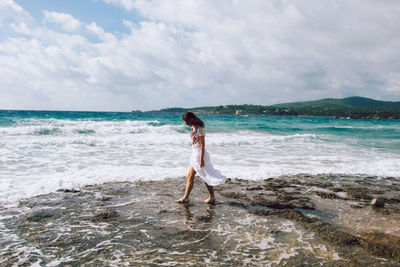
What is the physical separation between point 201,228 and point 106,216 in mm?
1934

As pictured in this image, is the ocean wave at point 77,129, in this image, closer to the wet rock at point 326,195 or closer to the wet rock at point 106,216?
the wet rock at point 106,216

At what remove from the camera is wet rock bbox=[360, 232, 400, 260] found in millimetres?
3824

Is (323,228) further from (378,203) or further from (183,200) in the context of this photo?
(183,200)

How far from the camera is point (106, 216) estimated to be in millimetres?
5164

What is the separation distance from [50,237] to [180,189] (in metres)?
Result: 3.61

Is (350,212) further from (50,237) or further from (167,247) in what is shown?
(50,237)

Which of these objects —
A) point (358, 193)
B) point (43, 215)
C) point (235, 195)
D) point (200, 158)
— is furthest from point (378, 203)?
point (43, 215)

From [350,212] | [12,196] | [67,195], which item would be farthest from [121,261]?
[350,212]

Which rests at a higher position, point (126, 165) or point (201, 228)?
point (126, 165)

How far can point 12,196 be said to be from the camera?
6.18 metres

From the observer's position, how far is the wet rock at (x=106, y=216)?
5.04 meters

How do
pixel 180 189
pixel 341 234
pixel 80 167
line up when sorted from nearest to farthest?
pixel 341 234, pixel 180 189, pixel 80 167

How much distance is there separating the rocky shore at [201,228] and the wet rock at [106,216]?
0.02 meters

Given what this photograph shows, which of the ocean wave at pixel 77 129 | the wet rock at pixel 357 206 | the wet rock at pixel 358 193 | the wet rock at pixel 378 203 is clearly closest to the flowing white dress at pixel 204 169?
the wet rock at pixel 357 206
